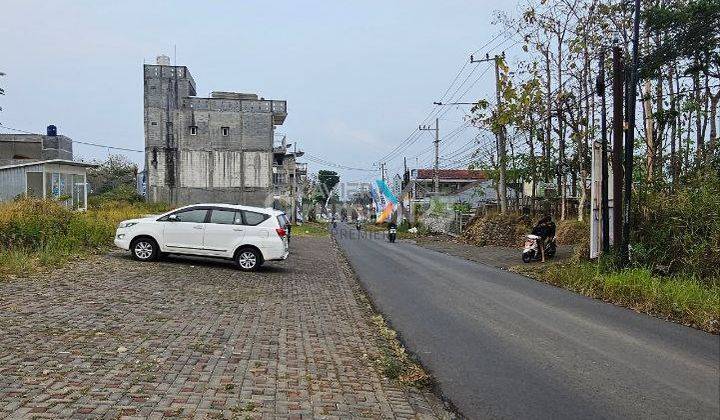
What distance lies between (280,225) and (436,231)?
3198cm

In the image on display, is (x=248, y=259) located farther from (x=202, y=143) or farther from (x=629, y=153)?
(x=202, y=143)

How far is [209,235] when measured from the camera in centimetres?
1559

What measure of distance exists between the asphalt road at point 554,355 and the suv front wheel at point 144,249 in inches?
230

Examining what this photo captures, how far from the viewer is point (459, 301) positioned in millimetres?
11719

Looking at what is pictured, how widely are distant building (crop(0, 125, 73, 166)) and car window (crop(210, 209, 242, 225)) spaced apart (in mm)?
18656

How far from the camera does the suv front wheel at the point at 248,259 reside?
15672 millimetres

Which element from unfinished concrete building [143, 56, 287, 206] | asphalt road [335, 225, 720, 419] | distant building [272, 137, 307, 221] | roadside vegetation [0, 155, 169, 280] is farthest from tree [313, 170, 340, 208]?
asphalt road [335, 225, 720, 419]

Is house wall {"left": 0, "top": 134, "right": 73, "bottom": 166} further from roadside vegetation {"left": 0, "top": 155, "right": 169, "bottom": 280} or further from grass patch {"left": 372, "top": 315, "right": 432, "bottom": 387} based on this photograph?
grass patch {"left": 372, "top": 315, "right": 432, "bottom": 387}

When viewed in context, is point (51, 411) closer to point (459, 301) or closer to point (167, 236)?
point (459, 301)

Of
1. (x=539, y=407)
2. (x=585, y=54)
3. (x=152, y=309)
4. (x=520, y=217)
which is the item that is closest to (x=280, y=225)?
(x=152, y=309)

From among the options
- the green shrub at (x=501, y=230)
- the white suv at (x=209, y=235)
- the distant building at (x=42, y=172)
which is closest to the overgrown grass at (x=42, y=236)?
the white suv at (x=209, y=235)

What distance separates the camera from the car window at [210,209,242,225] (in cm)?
1570

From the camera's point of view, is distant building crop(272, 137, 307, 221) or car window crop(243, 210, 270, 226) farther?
distant building crop(272, 137, 307, 221)

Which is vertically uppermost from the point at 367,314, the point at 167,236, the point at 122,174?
the point at 122,174
